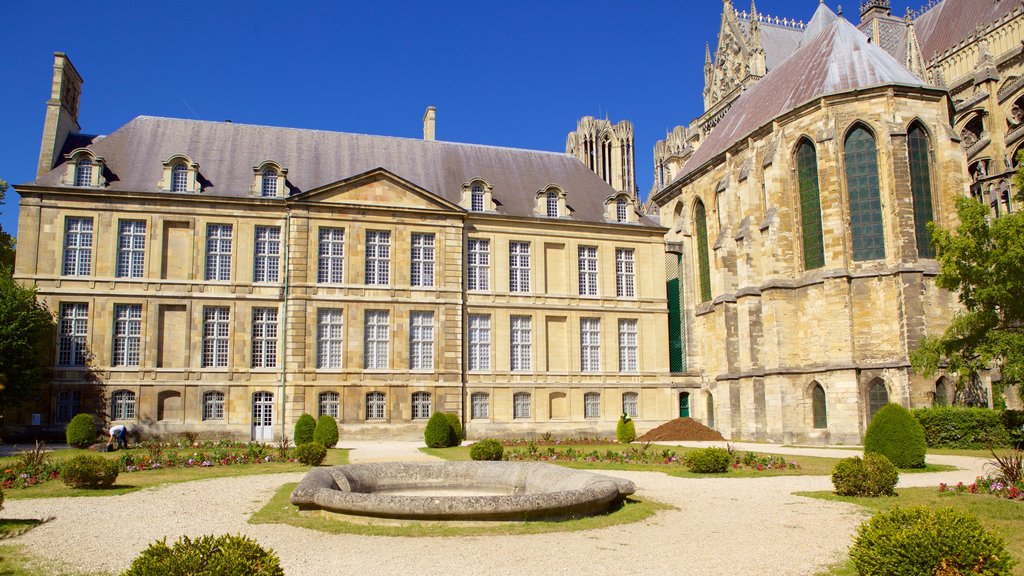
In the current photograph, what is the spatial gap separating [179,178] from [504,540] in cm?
2739

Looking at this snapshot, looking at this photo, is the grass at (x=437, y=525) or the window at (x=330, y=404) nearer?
the grass at (x=437, y=525)

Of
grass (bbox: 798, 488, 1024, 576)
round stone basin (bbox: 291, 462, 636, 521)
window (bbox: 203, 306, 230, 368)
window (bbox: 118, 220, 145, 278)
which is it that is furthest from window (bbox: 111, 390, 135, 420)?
grass (bbox: 798, 488, 1024, 576)

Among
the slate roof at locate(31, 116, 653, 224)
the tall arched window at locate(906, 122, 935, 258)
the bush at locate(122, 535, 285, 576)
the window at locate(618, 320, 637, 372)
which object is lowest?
the bush at locate(122, 535, 285, 576)

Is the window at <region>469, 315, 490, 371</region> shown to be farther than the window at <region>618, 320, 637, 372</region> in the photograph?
No

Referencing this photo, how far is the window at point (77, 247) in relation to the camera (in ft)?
101

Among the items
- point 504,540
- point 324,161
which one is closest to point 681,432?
point 324,161

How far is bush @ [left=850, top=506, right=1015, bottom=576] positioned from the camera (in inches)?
262

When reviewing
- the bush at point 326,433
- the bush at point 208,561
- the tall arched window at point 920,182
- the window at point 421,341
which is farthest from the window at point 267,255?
the bush at point 208,561

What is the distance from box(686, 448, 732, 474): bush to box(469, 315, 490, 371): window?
16968 mm

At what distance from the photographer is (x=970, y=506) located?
38.3 feet

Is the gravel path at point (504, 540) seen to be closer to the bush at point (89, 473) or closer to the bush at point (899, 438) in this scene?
the bush at point (89, 473)

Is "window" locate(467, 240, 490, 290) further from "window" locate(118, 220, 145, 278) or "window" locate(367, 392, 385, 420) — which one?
"window" locate(118, 220, 145, 278)

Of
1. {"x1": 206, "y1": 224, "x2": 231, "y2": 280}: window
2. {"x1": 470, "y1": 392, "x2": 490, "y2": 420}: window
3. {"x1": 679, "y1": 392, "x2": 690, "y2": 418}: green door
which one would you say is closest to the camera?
{"x1": 206, "y1": 224, "x2": 231, "y2": 280}: window

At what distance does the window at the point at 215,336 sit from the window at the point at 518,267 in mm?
12274
